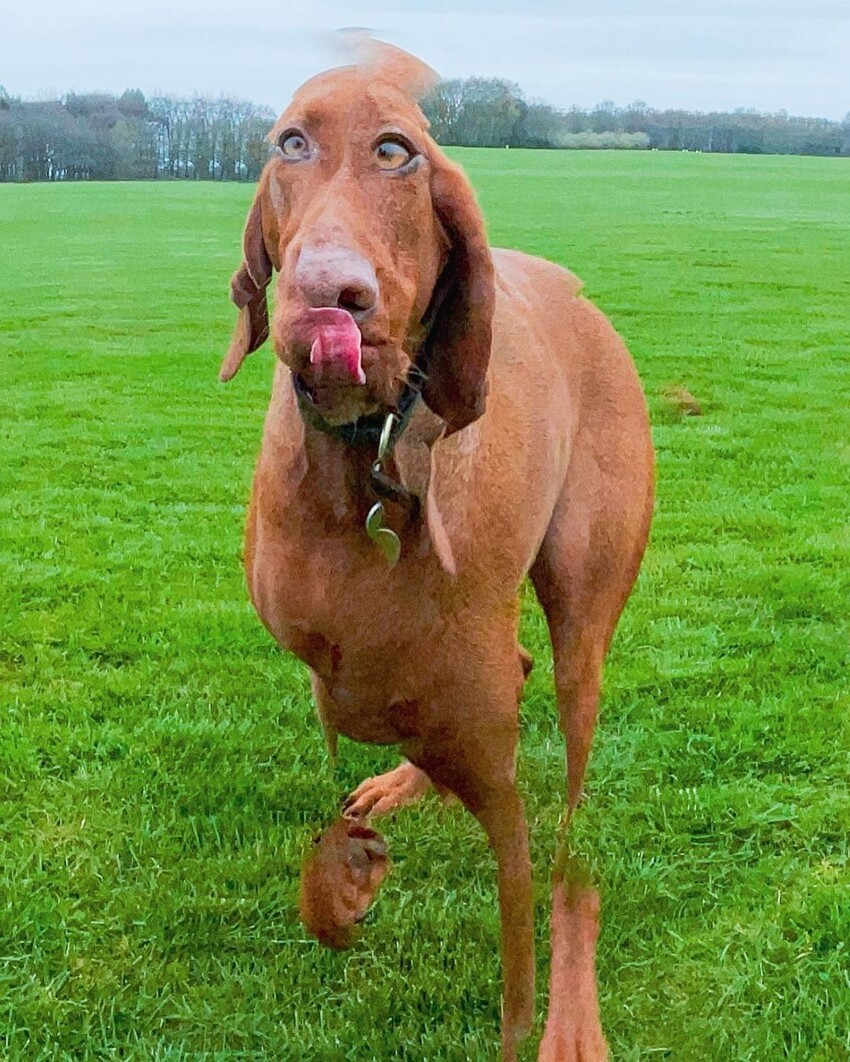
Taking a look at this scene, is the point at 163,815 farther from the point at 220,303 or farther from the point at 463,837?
the point at 220,303

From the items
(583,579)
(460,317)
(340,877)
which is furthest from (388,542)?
(340,877)

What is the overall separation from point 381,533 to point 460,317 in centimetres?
30

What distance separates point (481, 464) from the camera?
6.04 feet

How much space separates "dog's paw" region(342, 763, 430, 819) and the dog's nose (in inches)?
71.0

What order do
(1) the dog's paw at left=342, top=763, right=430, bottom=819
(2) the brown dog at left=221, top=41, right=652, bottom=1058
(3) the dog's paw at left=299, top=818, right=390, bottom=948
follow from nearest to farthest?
1. (2) the brown dog at left=221, top=41, right=652, bottom=1058
2. (3) the dog's paw at left=299, top=818, right=390, bottom=948
3. (1) the dog's paw at left=342, top=763, right=430, bottom=819

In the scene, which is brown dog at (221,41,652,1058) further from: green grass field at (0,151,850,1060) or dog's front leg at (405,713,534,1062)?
green grass field at (0,151,850,1060)

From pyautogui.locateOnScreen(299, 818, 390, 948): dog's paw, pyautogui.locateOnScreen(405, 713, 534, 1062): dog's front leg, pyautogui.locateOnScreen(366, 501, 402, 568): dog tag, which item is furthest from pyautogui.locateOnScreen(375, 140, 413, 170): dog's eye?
pyautogui.locateOnScreen(299, 818, 390, 948): dog's paw

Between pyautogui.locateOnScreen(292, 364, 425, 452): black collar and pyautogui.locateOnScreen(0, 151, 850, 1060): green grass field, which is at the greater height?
pyautogui.locateOnScreen(292, 364, 425, 452): black collar

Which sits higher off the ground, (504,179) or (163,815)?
(504,179)

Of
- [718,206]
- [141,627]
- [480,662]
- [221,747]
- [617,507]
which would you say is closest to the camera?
[480,662]

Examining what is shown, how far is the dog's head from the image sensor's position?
1250mm

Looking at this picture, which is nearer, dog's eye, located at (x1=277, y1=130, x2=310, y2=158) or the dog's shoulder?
dog's eye, located at (x1=277, y1=130, x2=310, y2=158)

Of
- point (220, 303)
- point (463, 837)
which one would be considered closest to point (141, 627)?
point (463, 837)

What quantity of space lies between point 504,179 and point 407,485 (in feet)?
2.49
